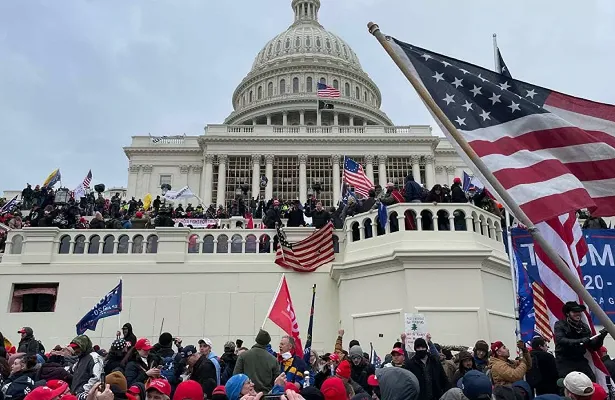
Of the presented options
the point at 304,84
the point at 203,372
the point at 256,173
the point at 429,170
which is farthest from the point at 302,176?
the point at 203,372

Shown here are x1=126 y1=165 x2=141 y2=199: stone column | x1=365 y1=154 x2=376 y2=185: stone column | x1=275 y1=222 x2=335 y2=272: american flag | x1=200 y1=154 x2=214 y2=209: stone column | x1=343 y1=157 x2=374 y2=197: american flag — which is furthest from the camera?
x1=126 y1=165 x2=141 y2=199: stone column

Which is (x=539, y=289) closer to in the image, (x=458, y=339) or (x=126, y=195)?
(x=458, y=339)

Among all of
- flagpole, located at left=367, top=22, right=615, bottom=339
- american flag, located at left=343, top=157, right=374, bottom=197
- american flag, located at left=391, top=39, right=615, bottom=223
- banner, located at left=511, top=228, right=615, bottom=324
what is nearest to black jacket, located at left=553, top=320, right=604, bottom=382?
american flag, located at left=391, top=39, right=615, bottom=223

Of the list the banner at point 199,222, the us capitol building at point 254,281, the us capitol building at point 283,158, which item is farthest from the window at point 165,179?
the us capitol building at point 254,281

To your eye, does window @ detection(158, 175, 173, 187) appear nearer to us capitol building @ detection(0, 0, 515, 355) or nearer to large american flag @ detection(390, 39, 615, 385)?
us capitol building @ detection(0, 0, 515, 355)

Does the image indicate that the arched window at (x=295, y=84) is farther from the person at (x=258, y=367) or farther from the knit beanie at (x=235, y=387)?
the knit beanie at (x=235, y=387)

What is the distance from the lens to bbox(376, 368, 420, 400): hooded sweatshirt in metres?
5.77

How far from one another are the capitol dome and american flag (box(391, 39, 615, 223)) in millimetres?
65371

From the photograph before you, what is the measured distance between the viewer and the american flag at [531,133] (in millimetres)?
5676

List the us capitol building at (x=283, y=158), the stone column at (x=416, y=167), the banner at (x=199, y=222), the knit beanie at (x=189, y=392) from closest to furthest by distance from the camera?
the knit beanie at (x=189, y=392)
the banner at (x=199, y=222)
the us capitol building at (x=283, y=158)
the stone column at (x=416, y=167)

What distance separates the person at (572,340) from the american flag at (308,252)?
9960 mm

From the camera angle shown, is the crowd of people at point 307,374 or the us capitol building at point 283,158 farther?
the us capitol building at point 283,158

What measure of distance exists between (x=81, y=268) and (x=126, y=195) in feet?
151

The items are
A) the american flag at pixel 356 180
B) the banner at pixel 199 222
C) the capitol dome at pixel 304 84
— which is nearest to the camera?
the banner at pixel 199 222
